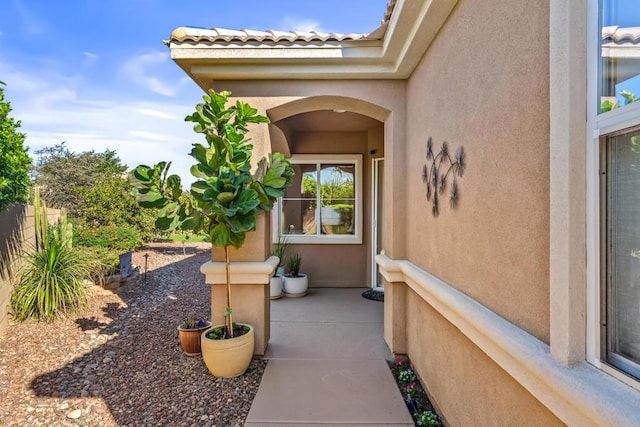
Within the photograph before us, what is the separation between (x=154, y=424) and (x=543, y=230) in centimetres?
320

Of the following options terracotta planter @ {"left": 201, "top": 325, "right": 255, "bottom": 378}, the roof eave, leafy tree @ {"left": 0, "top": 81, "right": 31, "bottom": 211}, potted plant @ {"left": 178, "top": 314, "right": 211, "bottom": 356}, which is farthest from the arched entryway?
leafy tree @ {"left": 0, "top": 81, "right": 31, "bottom": 211}

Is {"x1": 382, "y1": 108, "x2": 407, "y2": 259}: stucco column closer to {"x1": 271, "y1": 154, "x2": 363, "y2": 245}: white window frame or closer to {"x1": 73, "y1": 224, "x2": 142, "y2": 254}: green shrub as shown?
{"x1": 271, "y1": 154, "x2": 363, "y2": 245}: white window frame

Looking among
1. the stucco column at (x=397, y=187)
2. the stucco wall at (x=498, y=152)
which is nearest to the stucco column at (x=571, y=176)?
the stucco wall at (x=498, y=152)

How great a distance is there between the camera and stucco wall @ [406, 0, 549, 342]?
1.60 metres

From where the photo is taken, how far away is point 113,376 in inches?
143

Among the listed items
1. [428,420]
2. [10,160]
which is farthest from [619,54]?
[10,160]

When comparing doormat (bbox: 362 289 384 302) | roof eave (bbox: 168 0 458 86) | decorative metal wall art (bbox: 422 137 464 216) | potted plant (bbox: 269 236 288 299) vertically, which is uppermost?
roof eave (bbox: 168 0 458 86)

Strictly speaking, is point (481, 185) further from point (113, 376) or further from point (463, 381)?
point (113, 376)

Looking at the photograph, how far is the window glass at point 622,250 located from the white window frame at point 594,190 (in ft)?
0.08

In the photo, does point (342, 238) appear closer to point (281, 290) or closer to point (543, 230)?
point (281, 290)

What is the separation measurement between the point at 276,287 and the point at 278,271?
48 cm

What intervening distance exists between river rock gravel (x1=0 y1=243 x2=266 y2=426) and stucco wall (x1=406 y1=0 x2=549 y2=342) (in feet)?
7.71

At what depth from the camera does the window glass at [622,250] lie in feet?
3.90

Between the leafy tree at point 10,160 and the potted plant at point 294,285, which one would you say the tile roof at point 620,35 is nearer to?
the leafy tree at point 10,160
